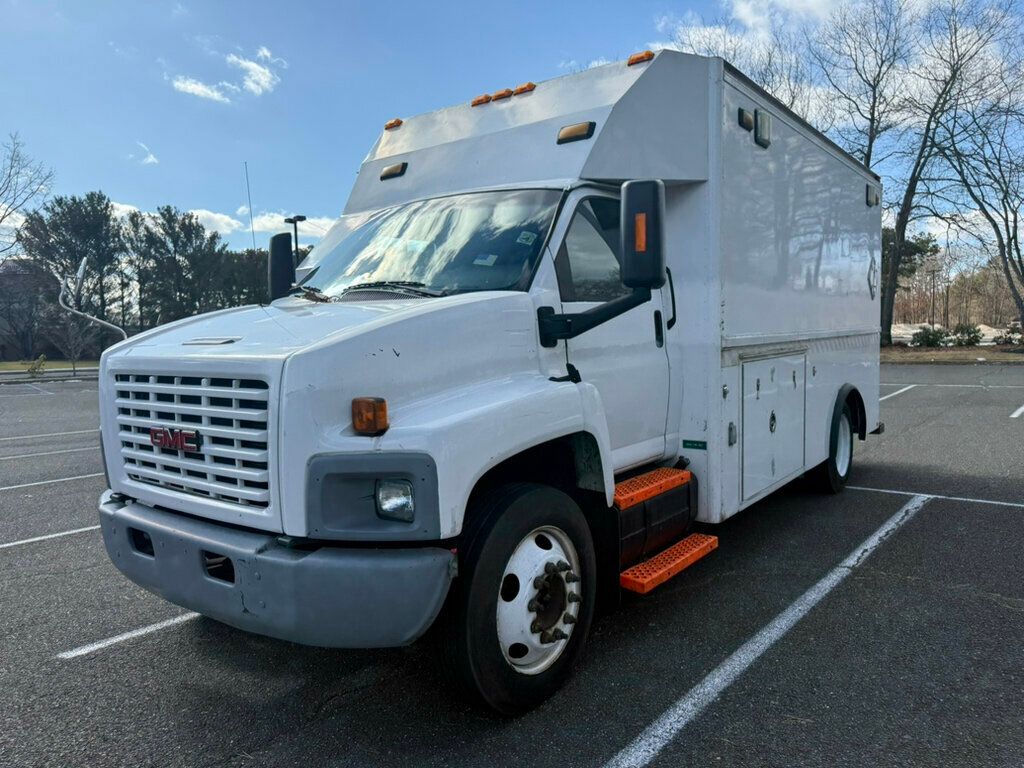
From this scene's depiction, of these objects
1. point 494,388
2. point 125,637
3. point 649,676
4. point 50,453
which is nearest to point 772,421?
point 649,676

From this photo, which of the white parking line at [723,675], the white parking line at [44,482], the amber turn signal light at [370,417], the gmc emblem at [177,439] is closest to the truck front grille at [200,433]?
the gmc emblem at [177,439]

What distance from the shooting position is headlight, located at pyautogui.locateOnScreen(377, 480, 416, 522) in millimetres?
2697

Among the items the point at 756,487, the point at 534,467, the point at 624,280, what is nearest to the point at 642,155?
the point at 624,280

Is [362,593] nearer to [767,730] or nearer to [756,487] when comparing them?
[767,730]

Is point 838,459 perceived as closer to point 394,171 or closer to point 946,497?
point 946,497

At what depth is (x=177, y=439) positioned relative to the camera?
3115mm

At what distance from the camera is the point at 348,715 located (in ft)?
10.8

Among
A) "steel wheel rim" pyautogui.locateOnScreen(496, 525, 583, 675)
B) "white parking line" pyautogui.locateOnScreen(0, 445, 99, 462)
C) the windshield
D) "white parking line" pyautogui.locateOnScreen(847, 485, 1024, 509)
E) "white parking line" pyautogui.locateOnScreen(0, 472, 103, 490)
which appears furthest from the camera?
"white parking line" pyautogui.locateOnScreen(0, 445, 99, 462)

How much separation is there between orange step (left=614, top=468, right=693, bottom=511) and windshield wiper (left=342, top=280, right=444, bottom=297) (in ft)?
4.58

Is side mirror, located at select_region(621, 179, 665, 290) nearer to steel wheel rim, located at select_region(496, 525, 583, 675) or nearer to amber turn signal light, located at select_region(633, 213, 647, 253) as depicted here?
amber turn signal light, located at select_region(633, 213, 647, 253)

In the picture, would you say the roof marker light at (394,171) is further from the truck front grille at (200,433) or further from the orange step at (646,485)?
the orange step at (646,485)

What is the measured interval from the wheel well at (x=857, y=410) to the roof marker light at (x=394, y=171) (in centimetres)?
472

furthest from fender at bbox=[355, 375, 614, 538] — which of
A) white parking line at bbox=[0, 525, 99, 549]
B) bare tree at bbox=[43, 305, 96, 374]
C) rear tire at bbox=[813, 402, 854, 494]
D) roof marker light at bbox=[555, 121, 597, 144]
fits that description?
bare tree at bbox=[43, 305, 96, 374]

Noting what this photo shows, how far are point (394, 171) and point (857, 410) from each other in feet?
17.2
